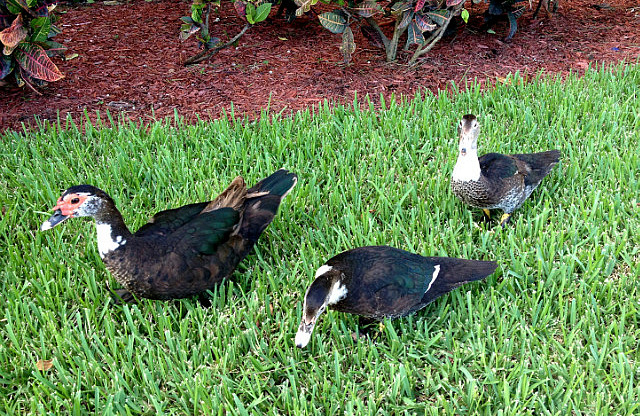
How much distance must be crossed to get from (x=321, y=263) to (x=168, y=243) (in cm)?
85

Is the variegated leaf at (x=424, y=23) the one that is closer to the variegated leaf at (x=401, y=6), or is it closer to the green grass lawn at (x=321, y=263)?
the variegated leaf at (x=401, y=6)

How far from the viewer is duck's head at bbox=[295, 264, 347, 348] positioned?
2.54 m

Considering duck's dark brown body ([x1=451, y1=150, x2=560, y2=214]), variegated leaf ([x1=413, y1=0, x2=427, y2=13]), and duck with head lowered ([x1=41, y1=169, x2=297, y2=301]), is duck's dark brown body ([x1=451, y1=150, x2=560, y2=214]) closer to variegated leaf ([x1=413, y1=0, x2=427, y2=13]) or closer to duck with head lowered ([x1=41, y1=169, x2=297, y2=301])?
duck with head lowered ([x1=41, y1=169, x2=297, y2=301])

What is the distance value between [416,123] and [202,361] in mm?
2819

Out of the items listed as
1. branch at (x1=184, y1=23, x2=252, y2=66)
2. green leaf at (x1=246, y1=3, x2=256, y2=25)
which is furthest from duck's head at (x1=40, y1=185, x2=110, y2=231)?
branch at (x1=184, y1=23, x2=252, y2=66)

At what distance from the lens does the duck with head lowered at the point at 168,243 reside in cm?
295

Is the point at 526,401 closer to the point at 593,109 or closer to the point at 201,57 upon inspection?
the point at 593,109

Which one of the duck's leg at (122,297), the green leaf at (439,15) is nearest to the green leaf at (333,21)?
the green leaf at (439,15)

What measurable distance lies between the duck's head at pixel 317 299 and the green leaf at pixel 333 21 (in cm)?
317

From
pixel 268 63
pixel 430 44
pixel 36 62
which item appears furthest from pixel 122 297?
pixel 430 44

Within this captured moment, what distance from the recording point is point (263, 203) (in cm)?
344

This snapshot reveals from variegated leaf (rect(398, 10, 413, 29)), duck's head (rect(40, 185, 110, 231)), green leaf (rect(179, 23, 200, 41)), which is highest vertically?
variegated leaf (rect(398, 10, 413, 29))

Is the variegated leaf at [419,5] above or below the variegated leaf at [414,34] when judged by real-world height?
above

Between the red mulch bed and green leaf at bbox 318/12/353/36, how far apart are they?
21.8 inches
